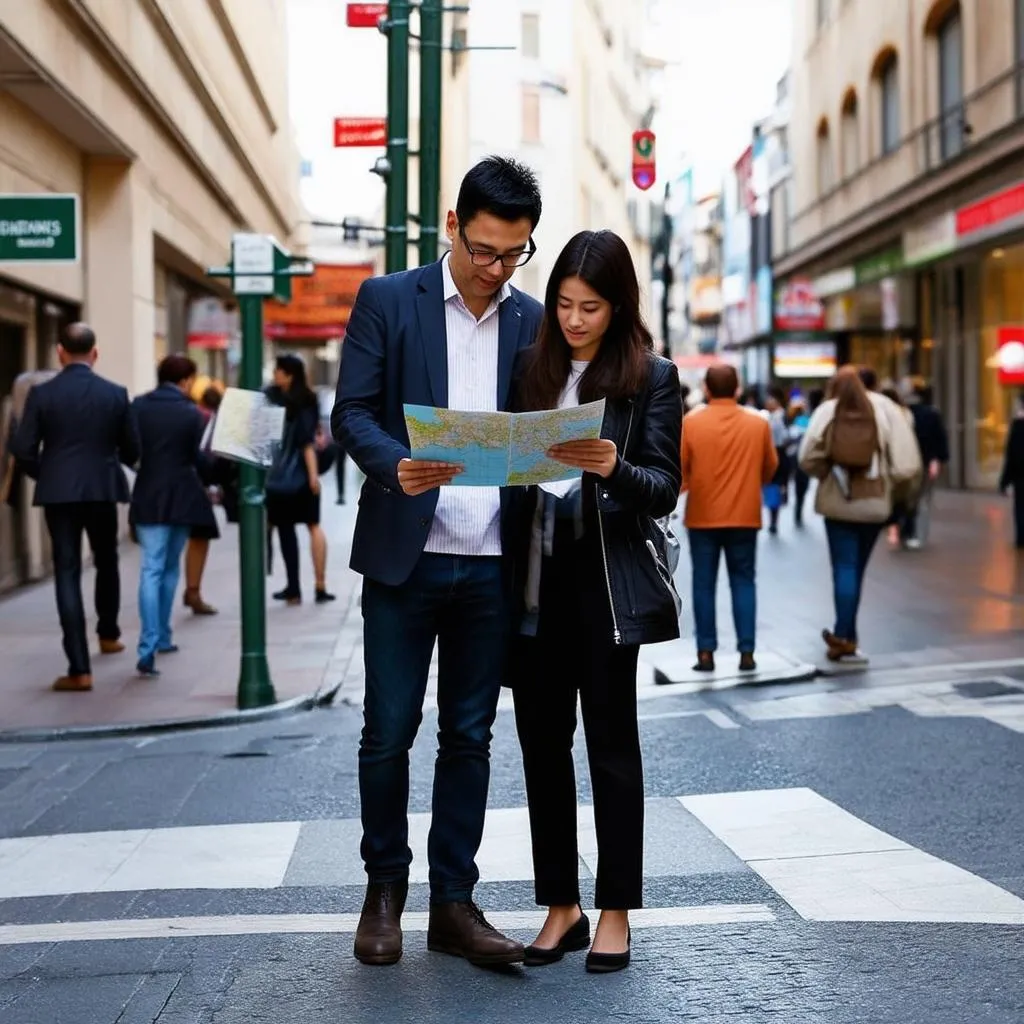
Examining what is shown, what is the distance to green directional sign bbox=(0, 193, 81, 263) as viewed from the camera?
11367 millimetres

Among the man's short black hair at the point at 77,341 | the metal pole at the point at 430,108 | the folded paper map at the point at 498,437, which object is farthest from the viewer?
the metal pole at the point at 430,108

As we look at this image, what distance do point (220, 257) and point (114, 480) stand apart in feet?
63.9

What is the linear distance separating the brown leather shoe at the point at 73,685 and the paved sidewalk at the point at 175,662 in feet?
0.35

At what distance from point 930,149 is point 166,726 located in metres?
23.3

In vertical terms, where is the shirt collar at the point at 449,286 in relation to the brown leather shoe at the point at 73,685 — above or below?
above

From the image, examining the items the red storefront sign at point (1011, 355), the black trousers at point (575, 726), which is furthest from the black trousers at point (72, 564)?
the red storefront sign at point (1011, 355)

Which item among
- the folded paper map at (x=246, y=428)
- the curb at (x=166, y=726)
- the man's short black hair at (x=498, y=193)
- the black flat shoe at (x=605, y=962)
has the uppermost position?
the man's short black hair at (x=498, y=193)

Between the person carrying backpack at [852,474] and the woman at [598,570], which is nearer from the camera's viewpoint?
the woman at [598,570]

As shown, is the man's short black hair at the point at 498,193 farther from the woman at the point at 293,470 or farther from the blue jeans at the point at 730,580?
the woman at the point at 293,470

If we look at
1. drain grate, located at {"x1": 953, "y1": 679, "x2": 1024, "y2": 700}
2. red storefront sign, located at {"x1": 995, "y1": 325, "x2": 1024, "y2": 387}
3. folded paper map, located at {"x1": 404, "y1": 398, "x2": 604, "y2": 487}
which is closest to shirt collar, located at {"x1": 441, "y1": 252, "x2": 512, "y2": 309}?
folded paper map, located at {"x1": 404, "y1": 398, "x2": 604, "y2": 487}

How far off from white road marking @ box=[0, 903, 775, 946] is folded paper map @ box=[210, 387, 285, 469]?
4.60 m

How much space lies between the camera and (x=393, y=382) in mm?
4730

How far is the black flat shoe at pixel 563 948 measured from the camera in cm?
471

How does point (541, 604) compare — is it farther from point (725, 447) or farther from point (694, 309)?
point (694, 309)
